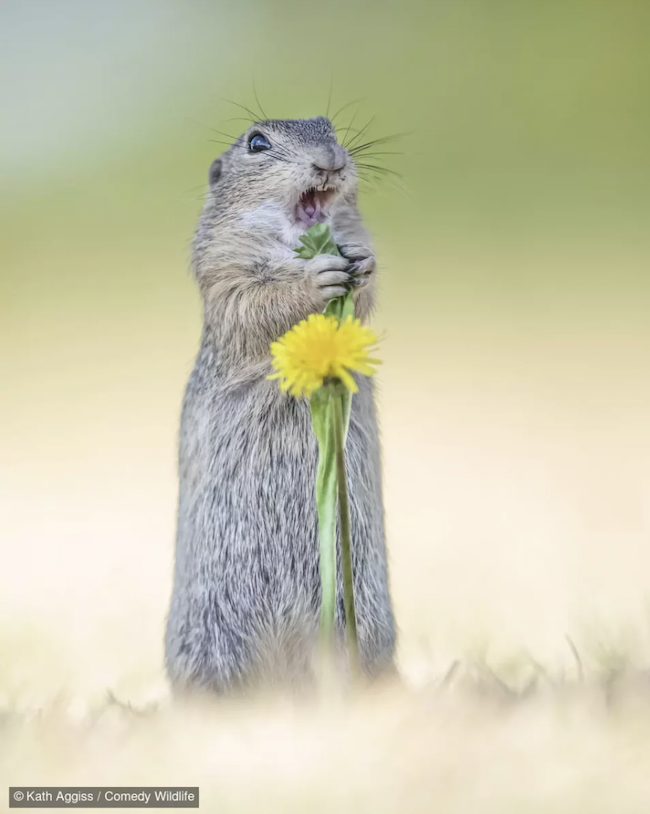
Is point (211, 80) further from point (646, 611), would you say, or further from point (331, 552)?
point (646, 611)

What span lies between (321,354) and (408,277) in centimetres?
82

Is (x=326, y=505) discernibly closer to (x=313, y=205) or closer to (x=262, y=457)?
(x=262, y=457)

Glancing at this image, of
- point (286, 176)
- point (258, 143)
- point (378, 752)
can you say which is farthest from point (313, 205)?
point (378, 752)

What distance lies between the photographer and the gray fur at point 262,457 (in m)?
1.54

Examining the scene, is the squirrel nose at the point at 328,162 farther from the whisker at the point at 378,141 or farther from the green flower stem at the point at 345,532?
the green flower stem at the point at 345,532

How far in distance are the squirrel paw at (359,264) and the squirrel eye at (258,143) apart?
28 cm

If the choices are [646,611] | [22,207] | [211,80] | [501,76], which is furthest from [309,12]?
[646,611]

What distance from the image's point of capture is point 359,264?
4.90ft

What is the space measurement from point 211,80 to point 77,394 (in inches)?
28.3

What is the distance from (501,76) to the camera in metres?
2.08

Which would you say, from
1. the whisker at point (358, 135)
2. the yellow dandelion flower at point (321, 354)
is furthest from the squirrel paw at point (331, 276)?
the whisker at point (358, 135)

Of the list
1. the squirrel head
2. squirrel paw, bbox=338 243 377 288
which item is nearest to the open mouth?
the squirrel head

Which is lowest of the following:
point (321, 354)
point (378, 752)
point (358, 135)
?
point (378, 752)

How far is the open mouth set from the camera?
1673 mm
